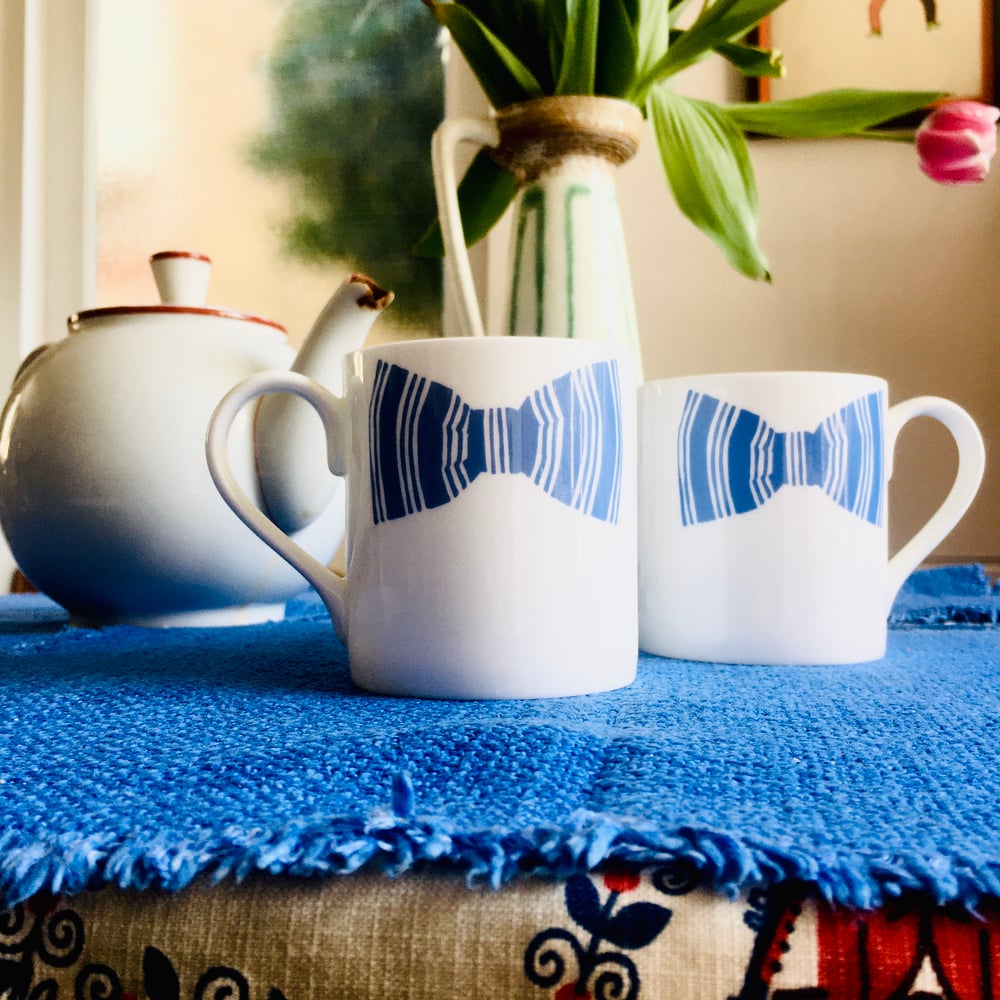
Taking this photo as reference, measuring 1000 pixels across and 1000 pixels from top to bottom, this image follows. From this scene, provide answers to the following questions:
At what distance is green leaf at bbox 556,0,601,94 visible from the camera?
0.56m

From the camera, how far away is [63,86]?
1.28 metres

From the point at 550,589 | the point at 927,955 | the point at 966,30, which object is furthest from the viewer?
the point at 966,30

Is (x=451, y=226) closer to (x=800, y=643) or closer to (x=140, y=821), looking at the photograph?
(x=800, y=643)

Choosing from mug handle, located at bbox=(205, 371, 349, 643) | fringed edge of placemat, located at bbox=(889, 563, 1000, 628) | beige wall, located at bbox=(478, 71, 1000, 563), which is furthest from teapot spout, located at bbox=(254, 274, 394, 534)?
beige wall, located at bbox=(478, 71, 1000, 563)

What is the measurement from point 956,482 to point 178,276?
437 mm

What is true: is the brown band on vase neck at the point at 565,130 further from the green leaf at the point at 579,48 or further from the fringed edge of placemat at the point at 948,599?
the fringed edge of placemat at the point at 948,599

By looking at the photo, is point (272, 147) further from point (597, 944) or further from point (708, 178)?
point (597, 944)

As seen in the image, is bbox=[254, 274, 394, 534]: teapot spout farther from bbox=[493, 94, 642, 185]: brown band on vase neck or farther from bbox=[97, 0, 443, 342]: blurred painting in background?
bbox=[97, 0, 443, 342]: blurred painting in background

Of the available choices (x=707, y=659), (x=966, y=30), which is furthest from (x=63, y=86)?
(x=707, y=659)

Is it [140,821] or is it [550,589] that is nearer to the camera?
[140,821]

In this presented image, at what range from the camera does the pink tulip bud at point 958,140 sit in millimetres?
635

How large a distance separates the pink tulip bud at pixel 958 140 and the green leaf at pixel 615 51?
0.20m

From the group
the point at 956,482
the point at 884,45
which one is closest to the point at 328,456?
the point at 956,482

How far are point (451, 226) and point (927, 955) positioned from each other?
49 cm
